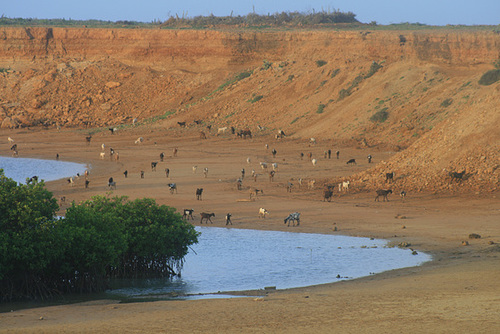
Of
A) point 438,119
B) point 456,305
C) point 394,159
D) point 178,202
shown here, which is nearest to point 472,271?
point 456,305

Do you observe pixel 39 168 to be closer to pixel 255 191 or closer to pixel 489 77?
pixel 255 191

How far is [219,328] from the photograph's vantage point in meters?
14.6

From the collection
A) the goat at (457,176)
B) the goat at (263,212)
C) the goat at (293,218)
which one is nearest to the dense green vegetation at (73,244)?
the goat at (293,218)

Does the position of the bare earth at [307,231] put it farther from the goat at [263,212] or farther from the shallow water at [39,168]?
the shallow water at [39,168]

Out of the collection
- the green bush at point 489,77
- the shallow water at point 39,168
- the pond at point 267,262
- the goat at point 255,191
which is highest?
the green bush at point 489,77

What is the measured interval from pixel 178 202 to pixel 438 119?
2751 cm

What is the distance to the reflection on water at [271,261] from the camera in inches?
835

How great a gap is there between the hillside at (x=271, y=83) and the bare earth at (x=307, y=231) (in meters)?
4.97

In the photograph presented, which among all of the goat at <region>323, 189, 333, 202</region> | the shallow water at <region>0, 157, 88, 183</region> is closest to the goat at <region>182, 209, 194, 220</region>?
the goat at <region>323, 189, 333, 202</region>

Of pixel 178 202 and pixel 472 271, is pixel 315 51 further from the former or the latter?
pixel 472 271

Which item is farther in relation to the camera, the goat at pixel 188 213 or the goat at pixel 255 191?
the goat at pixel 255 191

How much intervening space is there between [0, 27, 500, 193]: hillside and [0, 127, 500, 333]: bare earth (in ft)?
16.3

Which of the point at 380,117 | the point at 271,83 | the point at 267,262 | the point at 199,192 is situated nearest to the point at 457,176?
the point at 199,192

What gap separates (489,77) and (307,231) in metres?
33.8
